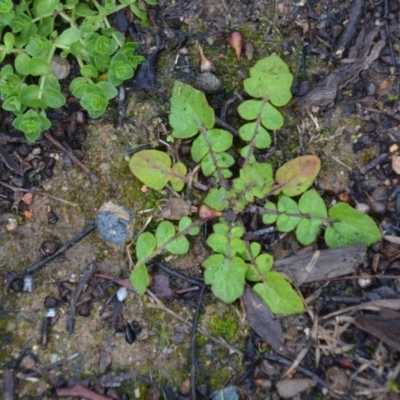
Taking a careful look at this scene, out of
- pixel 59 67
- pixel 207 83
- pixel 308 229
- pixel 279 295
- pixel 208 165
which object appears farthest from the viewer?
pixel 59 67

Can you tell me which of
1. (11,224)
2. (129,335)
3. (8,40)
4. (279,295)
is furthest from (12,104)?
(279,295)

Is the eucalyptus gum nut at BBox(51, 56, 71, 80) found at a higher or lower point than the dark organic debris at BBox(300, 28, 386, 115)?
lower

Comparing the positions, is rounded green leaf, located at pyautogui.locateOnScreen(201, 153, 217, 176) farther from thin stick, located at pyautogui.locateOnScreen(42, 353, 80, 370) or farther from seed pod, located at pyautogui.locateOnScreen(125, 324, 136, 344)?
thin stick, located at pyautogui.locateOnScreen(42, 353, 80, 370)

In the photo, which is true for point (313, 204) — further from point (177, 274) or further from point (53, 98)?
point (53, 98)

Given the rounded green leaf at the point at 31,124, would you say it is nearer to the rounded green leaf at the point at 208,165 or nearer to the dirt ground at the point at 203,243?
the dirt ground at the point at 203,243

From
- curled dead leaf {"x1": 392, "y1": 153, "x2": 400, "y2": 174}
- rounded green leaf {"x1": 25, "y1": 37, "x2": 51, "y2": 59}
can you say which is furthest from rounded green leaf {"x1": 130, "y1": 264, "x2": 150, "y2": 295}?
curled dead leaf {"x1": 392, "y1": 153, "x2": 400, "y2": 174}
